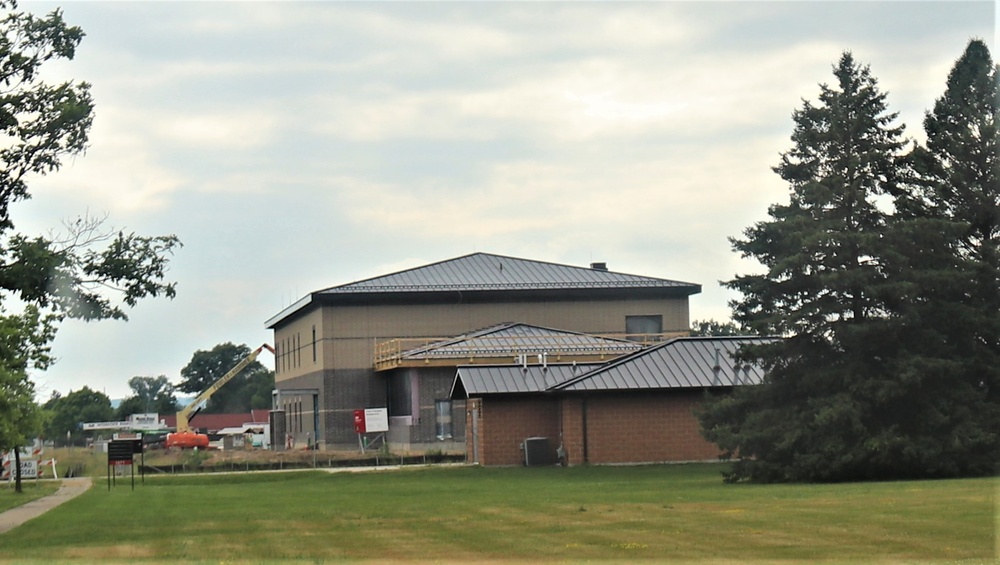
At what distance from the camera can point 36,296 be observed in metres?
21.2

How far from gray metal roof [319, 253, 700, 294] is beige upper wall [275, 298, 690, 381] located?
104cm

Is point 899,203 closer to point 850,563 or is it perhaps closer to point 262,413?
point 850,563

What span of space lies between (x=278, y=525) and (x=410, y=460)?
103 ft

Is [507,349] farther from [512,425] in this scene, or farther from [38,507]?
[38,507]

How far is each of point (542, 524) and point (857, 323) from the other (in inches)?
553

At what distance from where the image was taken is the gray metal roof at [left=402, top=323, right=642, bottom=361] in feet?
198

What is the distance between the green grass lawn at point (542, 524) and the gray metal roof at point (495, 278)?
36.6m

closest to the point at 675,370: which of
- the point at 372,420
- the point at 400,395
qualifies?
the point at 372,420

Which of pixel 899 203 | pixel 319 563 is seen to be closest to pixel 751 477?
pixel 899 203

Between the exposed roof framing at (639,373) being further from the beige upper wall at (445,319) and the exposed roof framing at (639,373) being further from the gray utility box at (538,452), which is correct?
the beige upper wall at (445,319)

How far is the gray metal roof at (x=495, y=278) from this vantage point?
227 feet

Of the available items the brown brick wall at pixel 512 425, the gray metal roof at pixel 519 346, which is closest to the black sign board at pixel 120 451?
the brown brick wall at pixel 512 425

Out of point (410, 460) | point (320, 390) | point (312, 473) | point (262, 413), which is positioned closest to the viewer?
point (312, 473)

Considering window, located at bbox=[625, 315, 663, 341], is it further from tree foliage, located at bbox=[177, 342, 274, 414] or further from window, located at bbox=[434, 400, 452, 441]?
tree foliage, located at bbox=[177, 342, 274, 414]
